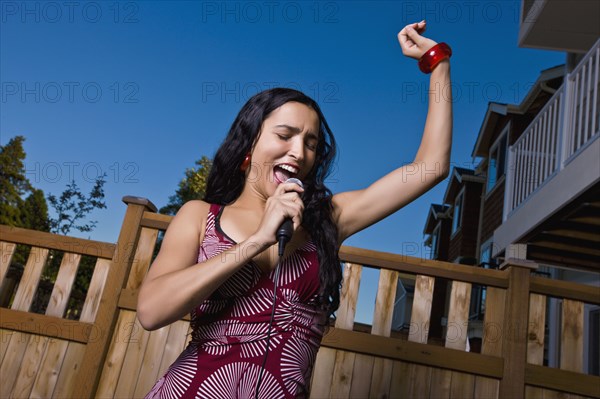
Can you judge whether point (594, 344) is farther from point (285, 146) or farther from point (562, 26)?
point (285, 146)

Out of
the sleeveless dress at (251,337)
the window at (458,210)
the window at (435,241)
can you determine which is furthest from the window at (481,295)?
the sleeveless dress at (251,337)

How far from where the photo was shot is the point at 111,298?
331 centimetres

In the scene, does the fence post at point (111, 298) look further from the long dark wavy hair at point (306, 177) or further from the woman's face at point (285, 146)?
the woman's face at point (285, 146)

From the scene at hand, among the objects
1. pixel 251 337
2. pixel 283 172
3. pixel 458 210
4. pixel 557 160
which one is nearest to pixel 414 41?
pixel 283 172

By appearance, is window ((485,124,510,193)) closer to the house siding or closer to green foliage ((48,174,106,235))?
the house siding

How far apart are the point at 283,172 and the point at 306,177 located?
118 mm

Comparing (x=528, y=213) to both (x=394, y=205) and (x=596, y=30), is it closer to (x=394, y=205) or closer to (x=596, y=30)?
(x=596, y=30)

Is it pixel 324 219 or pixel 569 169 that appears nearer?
pixel 324 219

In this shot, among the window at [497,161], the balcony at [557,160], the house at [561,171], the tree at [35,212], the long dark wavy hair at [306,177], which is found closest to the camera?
the long dark wavy hair at [306,177]

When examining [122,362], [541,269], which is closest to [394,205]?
[122,362]

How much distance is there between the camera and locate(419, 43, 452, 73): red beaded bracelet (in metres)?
1.39

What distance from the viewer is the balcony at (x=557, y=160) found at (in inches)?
186

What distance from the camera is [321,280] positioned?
4.02ft

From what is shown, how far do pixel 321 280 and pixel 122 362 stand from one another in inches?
93.0
